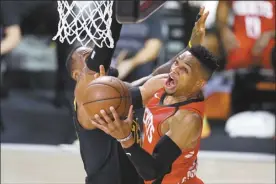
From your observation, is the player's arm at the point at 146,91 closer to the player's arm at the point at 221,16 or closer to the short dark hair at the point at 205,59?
the short dark hair at the point at 205,59

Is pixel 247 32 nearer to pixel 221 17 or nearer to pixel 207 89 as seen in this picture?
pixel 221 17

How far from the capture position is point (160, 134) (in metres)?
2.68

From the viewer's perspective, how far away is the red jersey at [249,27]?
20.2 ft

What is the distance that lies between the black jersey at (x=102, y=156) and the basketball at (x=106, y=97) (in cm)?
28

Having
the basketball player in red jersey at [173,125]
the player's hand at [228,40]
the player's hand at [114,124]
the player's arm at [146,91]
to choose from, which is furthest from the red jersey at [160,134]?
the player's hand at [228,40]

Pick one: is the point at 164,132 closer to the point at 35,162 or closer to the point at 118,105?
the point at 118,105

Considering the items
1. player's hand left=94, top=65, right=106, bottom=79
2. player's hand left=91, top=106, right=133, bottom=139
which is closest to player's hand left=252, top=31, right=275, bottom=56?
player's hand left=94, top=65, right=106, bottom=79

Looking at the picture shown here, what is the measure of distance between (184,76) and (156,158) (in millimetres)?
400

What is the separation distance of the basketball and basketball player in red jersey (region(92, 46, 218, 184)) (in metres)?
0.07

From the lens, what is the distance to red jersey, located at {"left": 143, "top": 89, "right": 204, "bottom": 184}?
2639mm

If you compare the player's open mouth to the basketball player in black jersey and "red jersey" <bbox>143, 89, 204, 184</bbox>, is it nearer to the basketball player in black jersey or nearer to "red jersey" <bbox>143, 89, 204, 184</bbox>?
"red jersey" <bbox>143, 89, 204, 184</bbox>

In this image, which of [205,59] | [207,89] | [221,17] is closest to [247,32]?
[221,17]

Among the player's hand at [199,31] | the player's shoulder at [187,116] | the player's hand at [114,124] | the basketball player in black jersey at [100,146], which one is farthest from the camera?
the player's hand at [199,31]

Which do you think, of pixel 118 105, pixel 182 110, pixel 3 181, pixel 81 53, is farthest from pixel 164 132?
pixel 3 181
